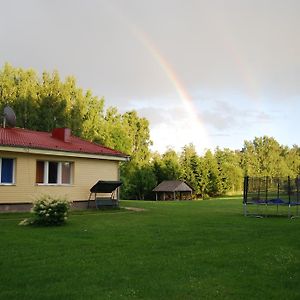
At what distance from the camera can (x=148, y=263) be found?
8.24 metres

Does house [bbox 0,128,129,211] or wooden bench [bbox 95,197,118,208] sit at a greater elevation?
house [bbox 0,128,129,211]

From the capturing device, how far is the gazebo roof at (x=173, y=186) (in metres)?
49.5

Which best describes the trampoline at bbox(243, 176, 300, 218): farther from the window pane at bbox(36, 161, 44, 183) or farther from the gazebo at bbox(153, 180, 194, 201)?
the gazebo at bbox(153, 180, 194, 201)

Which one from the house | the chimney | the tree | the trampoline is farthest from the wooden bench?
the tree

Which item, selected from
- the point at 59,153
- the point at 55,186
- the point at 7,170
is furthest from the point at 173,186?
the point at 7,170

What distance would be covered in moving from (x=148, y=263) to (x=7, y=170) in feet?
44.9

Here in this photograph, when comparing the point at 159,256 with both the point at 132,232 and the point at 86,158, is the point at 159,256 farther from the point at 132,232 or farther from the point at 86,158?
the point at 86,158

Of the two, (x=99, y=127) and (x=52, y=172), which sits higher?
(x=99, y=127)

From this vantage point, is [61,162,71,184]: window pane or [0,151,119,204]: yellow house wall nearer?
[0,151,119,204]: yellow house wall

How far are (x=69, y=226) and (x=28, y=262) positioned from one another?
6.43 m

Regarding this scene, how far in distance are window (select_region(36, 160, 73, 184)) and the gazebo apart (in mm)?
27221

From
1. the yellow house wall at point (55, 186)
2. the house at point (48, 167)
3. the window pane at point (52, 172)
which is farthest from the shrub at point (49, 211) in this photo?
the window pane at point (52, 172)

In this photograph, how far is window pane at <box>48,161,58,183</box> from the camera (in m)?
22.2

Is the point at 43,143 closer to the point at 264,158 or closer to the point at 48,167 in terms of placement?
the point at 48,167
